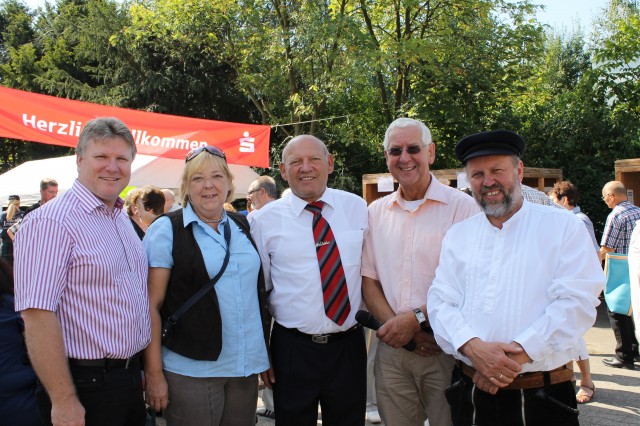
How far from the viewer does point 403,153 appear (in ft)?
10.2

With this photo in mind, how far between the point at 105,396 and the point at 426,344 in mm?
1647

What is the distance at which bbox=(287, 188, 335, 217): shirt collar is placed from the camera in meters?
3.27

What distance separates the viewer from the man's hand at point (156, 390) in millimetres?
2717

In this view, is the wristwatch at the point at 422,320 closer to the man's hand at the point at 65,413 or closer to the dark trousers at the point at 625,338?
the man's hand at the point at 65,413

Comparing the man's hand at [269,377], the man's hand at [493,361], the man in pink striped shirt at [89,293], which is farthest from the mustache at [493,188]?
the man in pink striped shirt at [89,293]

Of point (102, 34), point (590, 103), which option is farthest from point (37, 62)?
point (590, 103)

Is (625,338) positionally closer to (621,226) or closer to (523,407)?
(621,226)

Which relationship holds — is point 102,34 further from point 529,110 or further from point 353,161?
point 529,110

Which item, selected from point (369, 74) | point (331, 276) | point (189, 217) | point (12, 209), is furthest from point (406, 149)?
point (369, 74)

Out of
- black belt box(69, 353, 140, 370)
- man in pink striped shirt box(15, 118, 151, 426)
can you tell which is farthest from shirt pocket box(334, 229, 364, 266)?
black belt box(69, 353, 140, 370)

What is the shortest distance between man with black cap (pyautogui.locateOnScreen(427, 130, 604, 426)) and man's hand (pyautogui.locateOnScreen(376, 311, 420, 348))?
0.25 m

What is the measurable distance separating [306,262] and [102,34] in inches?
733

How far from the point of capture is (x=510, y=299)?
97.1 inches

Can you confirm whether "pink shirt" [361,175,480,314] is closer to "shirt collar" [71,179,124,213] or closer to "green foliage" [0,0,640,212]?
"shirt collar" [71,179,124,213]
